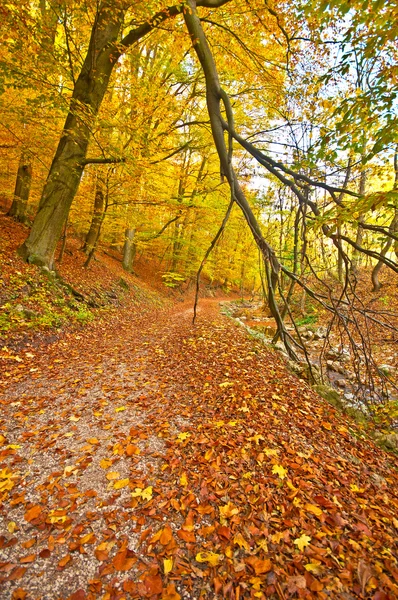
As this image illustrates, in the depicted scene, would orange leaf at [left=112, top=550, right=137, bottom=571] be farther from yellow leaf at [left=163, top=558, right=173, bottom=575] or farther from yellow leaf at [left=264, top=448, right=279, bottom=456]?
yellow leaf at [left=264, top=448, right=279, bottom=456]

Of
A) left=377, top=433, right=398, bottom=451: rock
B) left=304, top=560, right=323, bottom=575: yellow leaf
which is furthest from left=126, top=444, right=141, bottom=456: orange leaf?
left=377, top=433, right=398, bottom=451: rock

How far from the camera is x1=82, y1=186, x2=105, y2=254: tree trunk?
1031 centimetres

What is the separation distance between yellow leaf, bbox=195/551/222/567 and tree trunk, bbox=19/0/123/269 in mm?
7113

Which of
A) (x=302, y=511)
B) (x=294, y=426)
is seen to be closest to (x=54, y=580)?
(x=302, y=511)

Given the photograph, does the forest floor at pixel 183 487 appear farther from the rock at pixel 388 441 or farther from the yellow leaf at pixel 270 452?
the rock at pixel 388 441

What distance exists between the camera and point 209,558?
1.95m

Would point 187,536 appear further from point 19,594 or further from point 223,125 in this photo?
point 223,125

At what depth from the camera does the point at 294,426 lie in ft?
11.5

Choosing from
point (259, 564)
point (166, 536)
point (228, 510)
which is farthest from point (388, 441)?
point (166, 536)

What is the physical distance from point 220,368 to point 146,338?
9.12 ft

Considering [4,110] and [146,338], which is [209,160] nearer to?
[4,110]

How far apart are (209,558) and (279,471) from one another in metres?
1.05

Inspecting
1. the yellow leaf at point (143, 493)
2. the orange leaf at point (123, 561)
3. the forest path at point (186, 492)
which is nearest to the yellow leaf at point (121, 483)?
the forest path at point (186, 492)

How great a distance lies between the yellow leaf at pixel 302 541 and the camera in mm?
2012
